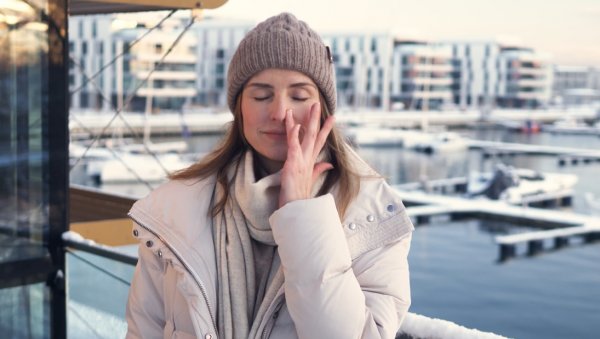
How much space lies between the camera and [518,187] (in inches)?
1214

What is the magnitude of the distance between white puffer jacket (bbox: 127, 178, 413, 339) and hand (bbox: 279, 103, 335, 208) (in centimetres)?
A: 3

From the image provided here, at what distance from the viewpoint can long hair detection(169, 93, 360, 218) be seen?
0.97 metres

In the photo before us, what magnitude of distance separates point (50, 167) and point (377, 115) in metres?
58.2

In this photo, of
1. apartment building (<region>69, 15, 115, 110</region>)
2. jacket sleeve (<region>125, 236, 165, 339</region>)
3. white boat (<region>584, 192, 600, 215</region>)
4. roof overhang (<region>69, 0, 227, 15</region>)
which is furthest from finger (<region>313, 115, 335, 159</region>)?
apartment building (<region>69, 15, 115, 110</region>)

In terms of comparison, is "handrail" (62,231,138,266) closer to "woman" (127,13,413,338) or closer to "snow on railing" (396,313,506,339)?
"snow on railing" (396,313,506,339)

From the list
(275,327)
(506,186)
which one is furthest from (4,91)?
(506,186)

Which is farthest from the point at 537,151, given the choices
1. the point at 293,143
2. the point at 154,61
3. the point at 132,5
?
the point at 293,143

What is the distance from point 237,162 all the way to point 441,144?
46.6 m

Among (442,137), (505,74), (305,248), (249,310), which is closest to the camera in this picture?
(305,248)

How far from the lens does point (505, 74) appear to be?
7175cm

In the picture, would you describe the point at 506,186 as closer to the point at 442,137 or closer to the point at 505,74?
the point at 442,137

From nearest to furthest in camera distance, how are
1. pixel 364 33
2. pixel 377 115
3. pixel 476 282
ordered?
pixel 476 282, pixel 377 115, pixel 364 33

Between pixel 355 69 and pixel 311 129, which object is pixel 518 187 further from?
pixel 355 69

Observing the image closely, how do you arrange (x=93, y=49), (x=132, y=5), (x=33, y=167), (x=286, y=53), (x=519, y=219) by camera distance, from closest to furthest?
(x=286, y=53) < (x=33, y=167) < (x=132, y=5) < (x=519, y=219) < (x=93, y=49)
